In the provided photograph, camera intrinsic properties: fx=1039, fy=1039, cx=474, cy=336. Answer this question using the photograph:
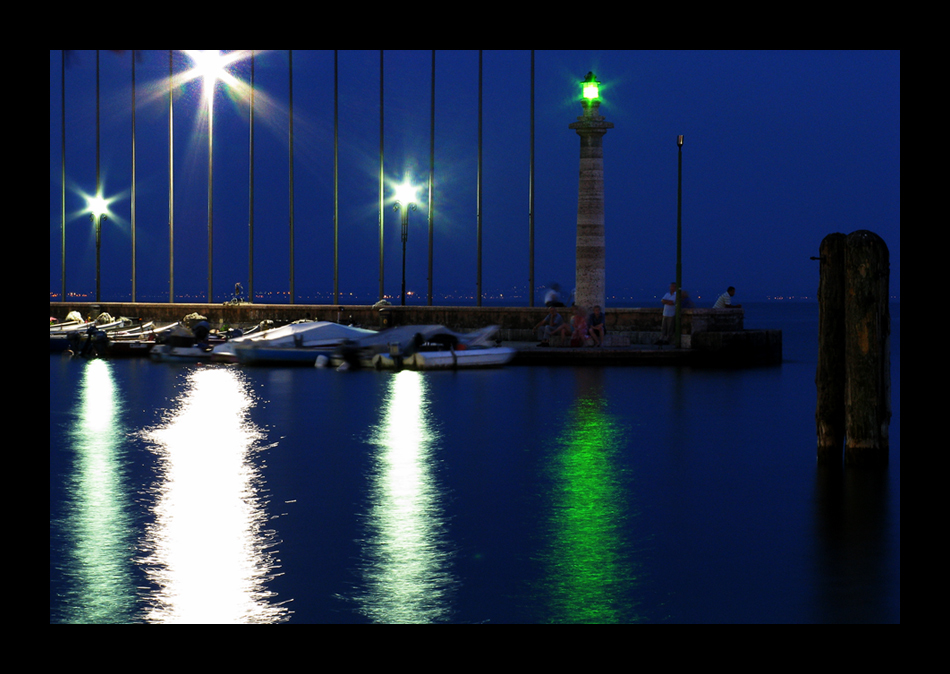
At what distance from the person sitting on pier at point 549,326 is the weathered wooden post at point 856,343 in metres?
20.1

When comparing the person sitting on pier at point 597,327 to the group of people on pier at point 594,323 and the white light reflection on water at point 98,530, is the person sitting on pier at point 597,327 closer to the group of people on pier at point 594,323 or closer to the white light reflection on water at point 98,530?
the group of people on pier at point 594,323

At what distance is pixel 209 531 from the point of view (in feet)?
28.1

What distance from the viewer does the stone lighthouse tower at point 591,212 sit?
106 feet

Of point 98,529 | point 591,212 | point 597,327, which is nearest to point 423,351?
point 597,327

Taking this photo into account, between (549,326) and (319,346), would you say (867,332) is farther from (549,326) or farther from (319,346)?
(549,326)

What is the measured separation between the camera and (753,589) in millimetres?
7043

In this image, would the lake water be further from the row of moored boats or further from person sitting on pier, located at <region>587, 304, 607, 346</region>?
person sitting on pier, located at <region>587, 304, 607, 346</region>

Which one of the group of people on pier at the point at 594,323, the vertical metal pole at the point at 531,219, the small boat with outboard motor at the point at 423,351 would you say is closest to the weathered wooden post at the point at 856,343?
the small boat with outboard motor at the point at 423,351

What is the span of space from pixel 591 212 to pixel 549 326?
12.3 ft

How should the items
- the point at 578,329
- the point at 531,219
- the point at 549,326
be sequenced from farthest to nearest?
the point at 531,219, the point at 549,326, the point at 578,329
